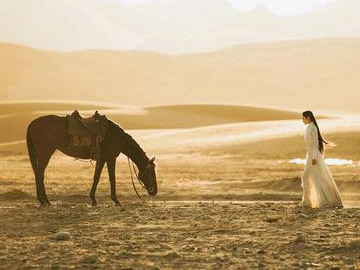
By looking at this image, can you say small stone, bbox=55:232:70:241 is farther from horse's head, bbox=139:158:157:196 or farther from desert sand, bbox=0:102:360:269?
horse's head, bbox=139:158:157:196

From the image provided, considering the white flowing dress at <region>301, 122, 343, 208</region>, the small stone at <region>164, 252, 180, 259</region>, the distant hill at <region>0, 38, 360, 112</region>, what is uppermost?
the distant hill at <region>0, 38, 360, 112</region>

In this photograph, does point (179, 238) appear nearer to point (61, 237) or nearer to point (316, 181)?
point (61, 237)

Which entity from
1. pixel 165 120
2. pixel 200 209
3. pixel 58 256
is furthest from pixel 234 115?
pixel 58 256

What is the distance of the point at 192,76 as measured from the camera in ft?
488

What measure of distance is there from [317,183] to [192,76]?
135 m

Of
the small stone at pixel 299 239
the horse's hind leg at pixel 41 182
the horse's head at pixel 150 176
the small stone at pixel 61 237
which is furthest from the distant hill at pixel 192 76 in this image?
the small stone at pixel 61 237

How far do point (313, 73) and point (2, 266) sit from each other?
140 m

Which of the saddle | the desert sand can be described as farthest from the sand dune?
the saddle

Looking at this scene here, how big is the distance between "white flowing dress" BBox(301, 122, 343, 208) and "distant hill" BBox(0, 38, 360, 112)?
109414 mm

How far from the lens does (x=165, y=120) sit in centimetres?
7125

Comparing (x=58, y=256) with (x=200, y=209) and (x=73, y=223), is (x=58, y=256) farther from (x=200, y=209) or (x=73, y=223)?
(x=200, y=209)

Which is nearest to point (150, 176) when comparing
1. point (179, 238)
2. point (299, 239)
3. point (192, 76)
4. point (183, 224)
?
point (183, 224)

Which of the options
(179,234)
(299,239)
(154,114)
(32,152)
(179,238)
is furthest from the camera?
(154,114)

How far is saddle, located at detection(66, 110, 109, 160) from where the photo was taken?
15.6 meters
